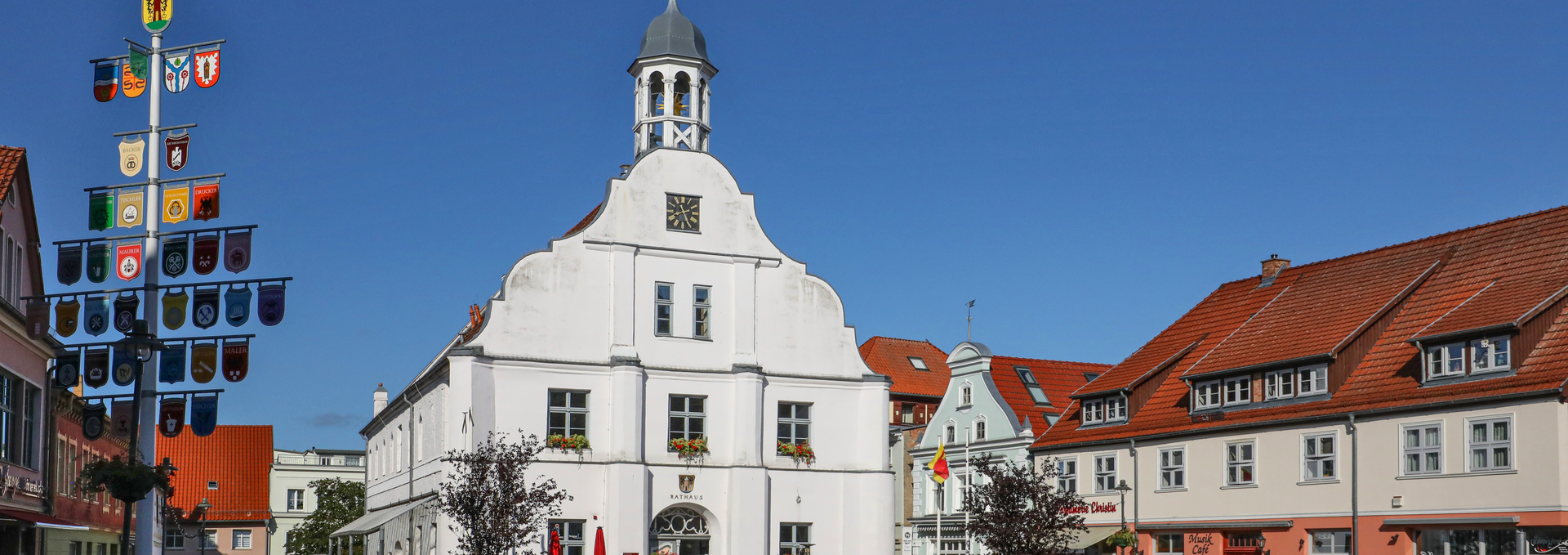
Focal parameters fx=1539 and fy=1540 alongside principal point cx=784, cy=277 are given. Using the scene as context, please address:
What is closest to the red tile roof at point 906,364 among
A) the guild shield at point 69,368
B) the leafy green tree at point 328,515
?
the leafy green tree at point 328,515

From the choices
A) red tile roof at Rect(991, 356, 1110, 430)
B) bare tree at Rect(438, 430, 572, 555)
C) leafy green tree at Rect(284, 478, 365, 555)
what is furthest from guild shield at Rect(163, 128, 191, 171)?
leafy green tree at Rect(284, 478, 365, 555)

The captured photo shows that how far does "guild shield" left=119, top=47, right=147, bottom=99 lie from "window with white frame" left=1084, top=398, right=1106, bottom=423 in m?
34.2

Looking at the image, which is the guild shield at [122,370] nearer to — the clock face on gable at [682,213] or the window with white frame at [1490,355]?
the clock face on gable at [682,213]

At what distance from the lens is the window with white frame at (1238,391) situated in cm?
4469

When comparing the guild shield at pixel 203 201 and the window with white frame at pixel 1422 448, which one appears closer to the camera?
the guild shield at pixel 203 201

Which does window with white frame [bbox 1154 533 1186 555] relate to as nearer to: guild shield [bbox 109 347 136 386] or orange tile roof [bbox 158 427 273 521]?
guild shield [bbox 109 347 136 386]

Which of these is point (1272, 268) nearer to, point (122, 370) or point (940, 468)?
point (940, 468)

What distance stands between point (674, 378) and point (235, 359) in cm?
1696

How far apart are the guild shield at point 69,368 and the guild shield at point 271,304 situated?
4354 millimetres

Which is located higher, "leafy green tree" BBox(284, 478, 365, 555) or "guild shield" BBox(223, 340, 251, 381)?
"guild shield" BBox(223, 340, 251, 381)

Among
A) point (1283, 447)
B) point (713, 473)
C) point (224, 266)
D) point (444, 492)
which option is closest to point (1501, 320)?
point (1283, 447)

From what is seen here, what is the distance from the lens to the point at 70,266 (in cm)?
2597

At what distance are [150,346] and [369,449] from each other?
1597 inches

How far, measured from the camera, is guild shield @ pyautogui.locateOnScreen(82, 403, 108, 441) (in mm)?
31172
